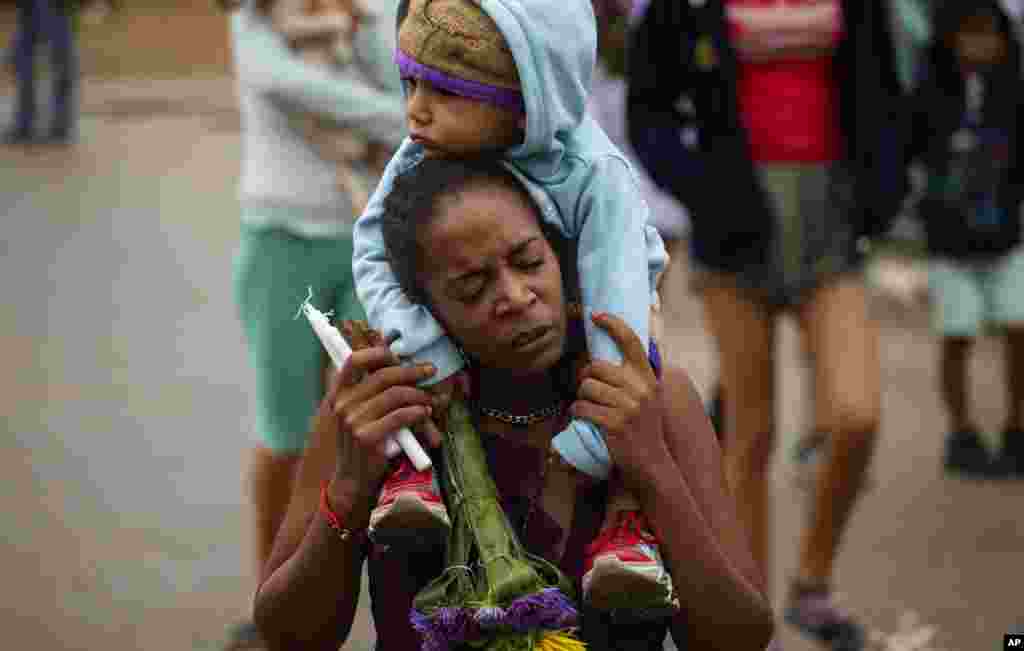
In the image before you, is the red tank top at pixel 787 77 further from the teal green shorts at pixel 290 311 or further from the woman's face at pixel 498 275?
the woman's face at pixel 498 275

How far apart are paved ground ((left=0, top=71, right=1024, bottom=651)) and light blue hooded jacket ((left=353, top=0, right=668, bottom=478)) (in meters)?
0.84

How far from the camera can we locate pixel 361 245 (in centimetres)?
274

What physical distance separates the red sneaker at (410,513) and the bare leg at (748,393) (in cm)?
257

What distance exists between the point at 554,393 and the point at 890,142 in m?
2.52

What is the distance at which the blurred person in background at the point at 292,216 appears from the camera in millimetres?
4871

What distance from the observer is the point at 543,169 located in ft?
8.46

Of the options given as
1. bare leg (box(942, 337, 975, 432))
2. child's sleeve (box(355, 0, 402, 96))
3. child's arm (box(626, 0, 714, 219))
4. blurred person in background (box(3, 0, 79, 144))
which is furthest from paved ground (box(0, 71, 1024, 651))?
blurred person in background (box(3, 0, 79, 144))

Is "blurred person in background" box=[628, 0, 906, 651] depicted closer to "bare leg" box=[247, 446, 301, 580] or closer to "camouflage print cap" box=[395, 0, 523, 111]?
"bare leg" box=[247, 446, 301, 580]

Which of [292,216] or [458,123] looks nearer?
[458,123]

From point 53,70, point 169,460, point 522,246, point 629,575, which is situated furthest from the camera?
point 53,70

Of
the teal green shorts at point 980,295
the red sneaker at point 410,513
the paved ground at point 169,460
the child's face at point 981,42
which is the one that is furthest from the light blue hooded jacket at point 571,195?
the teal green shorts at point 980,295

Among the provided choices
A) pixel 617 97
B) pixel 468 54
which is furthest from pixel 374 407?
pixel 617 97

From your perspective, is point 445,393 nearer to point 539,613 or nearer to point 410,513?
point 410,513

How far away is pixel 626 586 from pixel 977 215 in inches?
171
